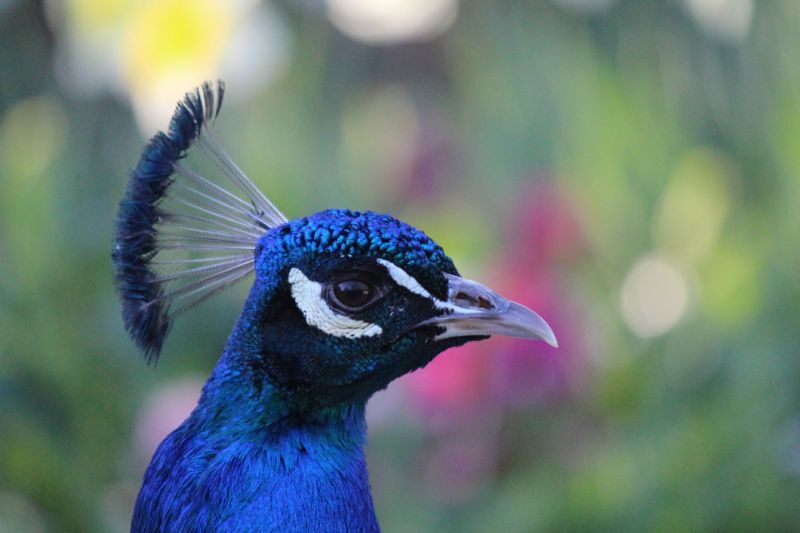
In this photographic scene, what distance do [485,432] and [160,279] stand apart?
0.70 metres

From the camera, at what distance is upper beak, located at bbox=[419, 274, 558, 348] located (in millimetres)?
688

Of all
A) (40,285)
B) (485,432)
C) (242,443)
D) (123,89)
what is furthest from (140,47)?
(242,443)

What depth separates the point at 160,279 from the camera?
2.53 ft

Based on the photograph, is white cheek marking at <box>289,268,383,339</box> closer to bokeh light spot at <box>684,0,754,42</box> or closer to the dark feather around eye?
the dark feather around eye

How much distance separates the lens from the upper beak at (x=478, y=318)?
688 millimetres

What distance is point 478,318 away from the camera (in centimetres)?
69

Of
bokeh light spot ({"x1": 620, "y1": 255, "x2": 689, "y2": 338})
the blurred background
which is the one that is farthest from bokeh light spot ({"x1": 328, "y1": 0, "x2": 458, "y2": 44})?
bokeh light spot ({"x1": 620, "y1": 255, "x2": 689, "y2": 338})

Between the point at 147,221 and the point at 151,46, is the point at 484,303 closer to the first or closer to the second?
the point at 147,221

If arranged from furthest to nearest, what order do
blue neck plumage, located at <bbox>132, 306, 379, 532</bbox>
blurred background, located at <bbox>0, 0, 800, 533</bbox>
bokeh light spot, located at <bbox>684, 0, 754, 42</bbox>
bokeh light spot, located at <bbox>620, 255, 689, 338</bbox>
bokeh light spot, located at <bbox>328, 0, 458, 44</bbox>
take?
bokeh light spot, located at <bbox>328, 0, 458, 44</bbox>
bokeh light spot, located at <bbox>684, 0, 754, 42</bbox>
bokeh light spot, located at <bbox>620, 255, 689, 338</bbox>
blurred background, located at <bbox>0, 0, 800, 533</bbox>
blue neck plumage, located at <bbox>132, 306, 379, 532</bbox>

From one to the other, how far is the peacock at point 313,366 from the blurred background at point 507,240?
609mm

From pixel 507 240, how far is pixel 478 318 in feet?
2.72

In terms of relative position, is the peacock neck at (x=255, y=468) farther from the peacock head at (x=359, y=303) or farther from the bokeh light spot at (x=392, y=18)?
the bokeh light spot at (x=392, y=18)

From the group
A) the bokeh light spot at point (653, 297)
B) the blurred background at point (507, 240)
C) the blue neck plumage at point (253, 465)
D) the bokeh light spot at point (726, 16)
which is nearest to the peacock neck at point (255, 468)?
the blue neck plumage at point (253, 465)

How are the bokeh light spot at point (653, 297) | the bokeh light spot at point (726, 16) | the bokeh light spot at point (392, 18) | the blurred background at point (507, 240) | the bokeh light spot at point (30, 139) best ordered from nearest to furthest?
1. the blurred background at point (507, 240)
2. the bokeh light spot at point (653, 297)
3. the bokeh light spot at point (30, 139)
4. the bokeh light spot at point (726, 16)
5. the bokeh light spot at point (392, 18)
